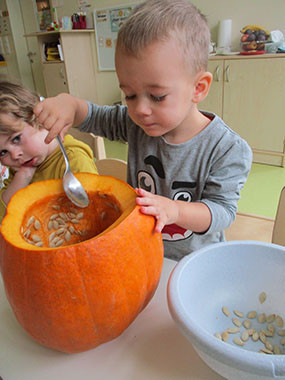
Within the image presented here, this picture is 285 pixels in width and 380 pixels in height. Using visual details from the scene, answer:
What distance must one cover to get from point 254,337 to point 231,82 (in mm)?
2600

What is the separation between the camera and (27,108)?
0.88 m

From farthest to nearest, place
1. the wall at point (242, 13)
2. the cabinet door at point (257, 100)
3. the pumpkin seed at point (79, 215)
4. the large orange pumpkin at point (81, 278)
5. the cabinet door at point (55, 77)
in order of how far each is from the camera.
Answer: the cabinet door at point (55, 77) → the wall at point (242, 13) → the cabinet door at point (257, 100) → the pumpkin seed at point (79, 215) → the large orange pumpkin at point (81, 278)

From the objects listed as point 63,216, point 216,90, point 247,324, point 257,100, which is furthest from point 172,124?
point 216,90

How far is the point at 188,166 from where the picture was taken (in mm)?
774

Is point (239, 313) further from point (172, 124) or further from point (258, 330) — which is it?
point (172, 124)

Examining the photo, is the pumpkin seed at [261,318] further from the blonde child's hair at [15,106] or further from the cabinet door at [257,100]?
the cabinet door at [257,100]

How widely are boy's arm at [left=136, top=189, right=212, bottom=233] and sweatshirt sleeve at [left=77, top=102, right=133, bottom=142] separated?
0.40m

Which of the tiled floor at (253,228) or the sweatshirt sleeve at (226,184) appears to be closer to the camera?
the sweatshirt sleeve at (226,184)

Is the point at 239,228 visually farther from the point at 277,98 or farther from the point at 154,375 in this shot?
the point at 277,98

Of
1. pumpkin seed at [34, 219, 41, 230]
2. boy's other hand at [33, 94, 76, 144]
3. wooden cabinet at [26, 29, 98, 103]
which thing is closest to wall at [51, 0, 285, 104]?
wooden cabinet at [26, 29, 98, 103]

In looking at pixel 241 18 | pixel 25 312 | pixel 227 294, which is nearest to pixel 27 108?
pixel 25 312

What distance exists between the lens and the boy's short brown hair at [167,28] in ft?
1.76

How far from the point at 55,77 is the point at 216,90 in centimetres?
227

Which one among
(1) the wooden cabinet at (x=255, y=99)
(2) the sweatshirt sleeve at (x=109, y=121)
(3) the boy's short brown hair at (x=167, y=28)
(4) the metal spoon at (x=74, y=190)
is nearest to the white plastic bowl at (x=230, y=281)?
(4) the metal spoon at (x=74, y=190)
